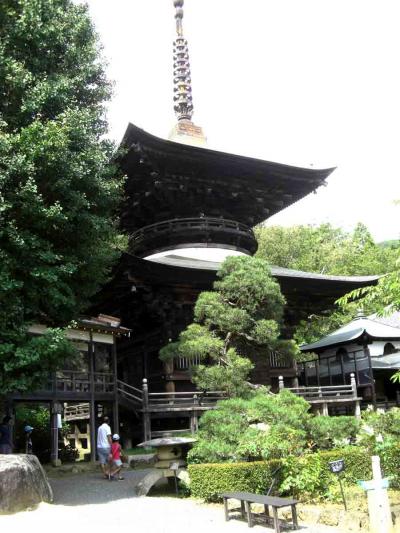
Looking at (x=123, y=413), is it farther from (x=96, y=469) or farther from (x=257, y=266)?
(x=257, y=266)

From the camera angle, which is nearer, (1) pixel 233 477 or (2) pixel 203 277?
(1) pixel 233 477

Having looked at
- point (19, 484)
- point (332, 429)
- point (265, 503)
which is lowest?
point (265, 503)

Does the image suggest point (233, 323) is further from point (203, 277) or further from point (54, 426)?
point (54, 426)

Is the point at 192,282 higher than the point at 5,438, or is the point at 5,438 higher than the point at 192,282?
the point at 192,282

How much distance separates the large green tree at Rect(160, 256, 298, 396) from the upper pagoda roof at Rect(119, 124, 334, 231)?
491 cm

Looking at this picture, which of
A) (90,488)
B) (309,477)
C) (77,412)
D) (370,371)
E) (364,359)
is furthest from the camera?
(77,412)

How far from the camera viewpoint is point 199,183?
68.0 ft

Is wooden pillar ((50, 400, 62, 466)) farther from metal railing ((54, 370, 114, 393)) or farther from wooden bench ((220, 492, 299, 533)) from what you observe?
wooden bench ((220, 492, 299, 533))

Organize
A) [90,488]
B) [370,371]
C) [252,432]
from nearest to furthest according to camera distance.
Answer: [252,432], [90,488], [370,371]

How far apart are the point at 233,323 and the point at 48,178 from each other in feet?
21.7

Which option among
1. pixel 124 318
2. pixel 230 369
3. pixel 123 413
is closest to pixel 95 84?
pixel 230 369

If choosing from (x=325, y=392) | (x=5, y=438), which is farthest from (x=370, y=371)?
(x=5, y=438)

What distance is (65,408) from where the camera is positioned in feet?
84.3

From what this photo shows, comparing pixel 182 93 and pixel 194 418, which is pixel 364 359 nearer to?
pixel 194 418
